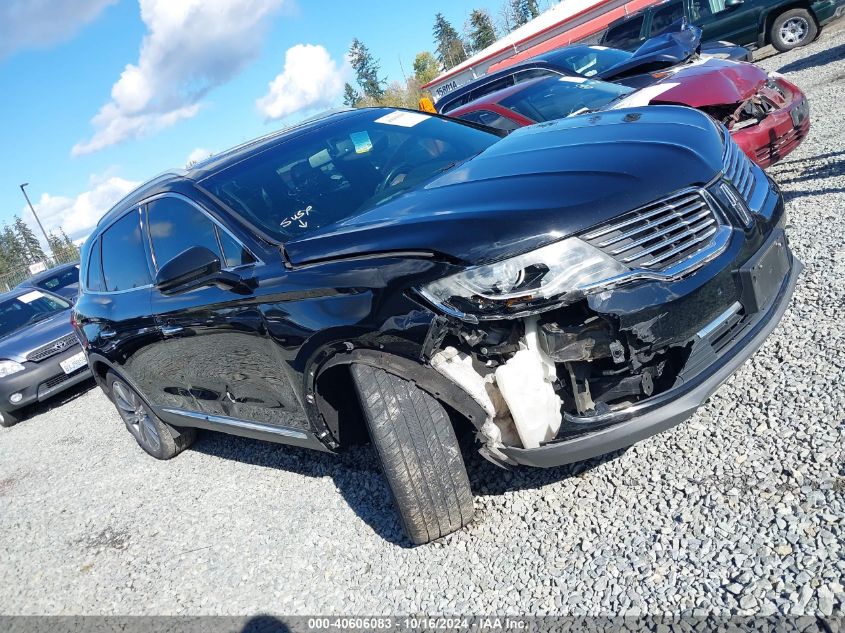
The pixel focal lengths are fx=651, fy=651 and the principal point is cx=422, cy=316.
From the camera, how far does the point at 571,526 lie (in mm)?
2613

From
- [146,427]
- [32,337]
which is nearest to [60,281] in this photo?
[32,337]

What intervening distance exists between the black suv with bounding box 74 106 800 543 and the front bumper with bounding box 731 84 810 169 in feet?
6.61

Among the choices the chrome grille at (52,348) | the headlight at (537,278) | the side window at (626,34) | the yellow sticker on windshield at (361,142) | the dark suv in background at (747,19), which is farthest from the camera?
the side window at (626,34)

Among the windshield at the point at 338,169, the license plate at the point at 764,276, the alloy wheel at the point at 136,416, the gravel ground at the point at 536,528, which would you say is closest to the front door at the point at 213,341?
the windshield at the point at 338,169

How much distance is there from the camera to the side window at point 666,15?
44.9 ft

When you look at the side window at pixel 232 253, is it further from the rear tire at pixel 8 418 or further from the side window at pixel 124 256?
the rear tire at pixel 8 418

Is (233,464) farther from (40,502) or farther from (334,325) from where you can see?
(334,325)

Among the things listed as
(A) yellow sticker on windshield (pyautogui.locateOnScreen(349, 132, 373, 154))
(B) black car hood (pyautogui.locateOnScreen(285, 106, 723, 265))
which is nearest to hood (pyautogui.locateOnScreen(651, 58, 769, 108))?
(B) black car hood (pyautogui.locateOnScreen(285, 106, 723, 265))

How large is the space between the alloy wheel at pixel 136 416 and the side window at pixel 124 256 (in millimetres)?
879

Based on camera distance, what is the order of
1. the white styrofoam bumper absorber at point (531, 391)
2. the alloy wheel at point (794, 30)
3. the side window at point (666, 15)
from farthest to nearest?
the side window at point (666, 15), the alloy wheel at point (794, 30), the white styrofoam bumper absorber at point (531, 391)

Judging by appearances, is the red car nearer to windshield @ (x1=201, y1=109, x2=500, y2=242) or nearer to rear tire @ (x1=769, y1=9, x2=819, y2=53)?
windshield @ (x1=201, y1=109, x2=500, y2=242)

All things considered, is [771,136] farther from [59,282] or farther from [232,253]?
[59,282]

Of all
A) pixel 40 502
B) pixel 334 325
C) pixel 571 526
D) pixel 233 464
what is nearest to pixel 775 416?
pixel 571 526

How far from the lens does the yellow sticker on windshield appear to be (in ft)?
11.7
